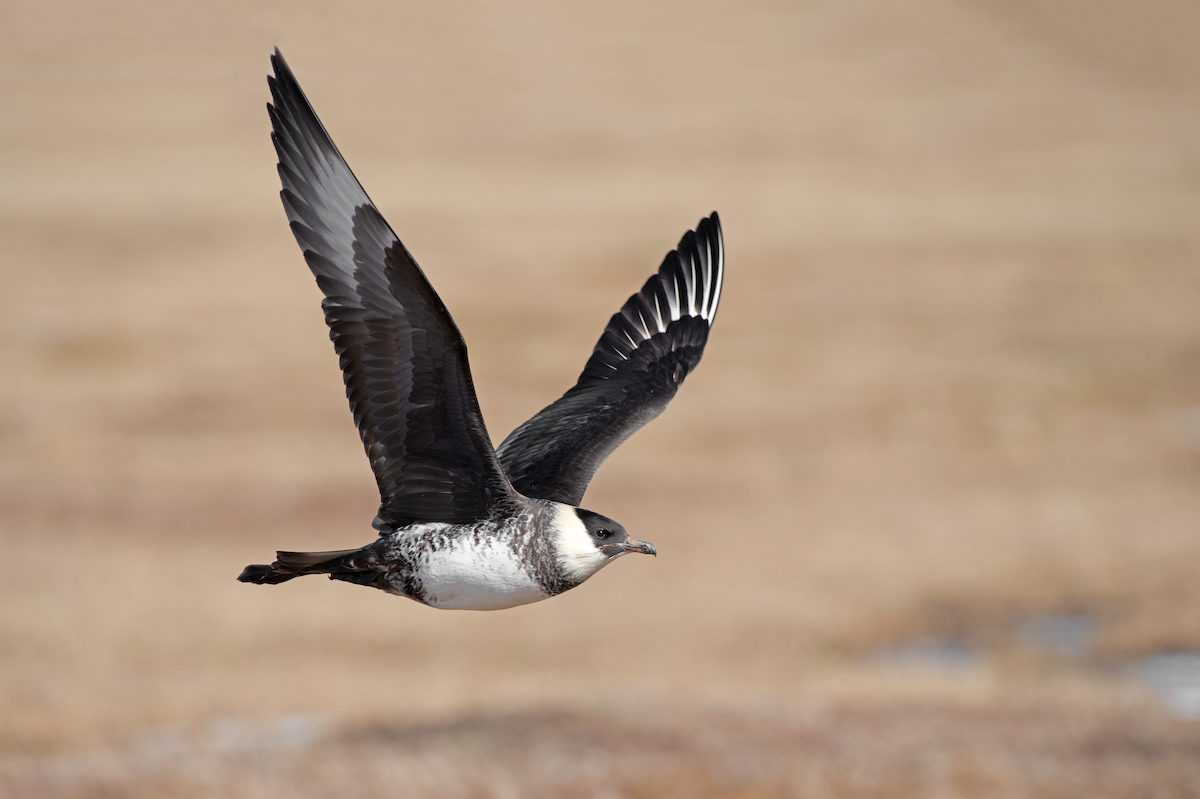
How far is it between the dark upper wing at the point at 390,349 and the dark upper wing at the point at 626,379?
0.86 m

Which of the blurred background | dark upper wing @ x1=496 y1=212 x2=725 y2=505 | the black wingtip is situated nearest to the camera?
the black wingtip

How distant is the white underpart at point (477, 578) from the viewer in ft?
17.3

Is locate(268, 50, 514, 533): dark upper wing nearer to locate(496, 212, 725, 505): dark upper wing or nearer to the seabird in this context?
the seabird

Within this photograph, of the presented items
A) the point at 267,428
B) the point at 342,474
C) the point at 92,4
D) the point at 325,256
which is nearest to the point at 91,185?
the point at 267,428

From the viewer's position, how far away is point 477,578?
533 cm

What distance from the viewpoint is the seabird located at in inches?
209

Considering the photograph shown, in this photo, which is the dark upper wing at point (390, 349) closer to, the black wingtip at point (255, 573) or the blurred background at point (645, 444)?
the black wingtip at point (255, 573)

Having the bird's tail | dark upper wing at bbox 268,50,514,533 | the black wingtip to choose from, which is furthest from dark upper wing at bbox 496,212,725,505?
the black wingtip

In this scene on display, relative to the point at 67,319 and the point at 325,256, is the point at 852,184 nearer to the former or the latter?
the point at 67,319

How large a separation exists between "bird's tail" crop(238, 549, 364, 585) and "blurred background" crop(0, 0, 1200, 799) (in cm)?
635

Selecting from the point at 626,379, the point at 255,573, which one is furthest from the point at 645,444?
the point at 255,573

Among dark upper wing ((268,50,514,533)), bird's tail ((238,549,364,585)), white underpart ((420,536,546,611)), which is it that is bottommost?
white underpart ((420,536,546,611))

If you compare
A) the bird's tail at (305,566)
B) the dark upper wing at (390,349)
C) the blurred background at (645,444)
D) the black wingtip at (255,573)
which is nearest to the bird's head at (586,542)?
the dark upper wing at (390,349)

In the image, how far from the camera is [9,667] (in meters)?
17.7
